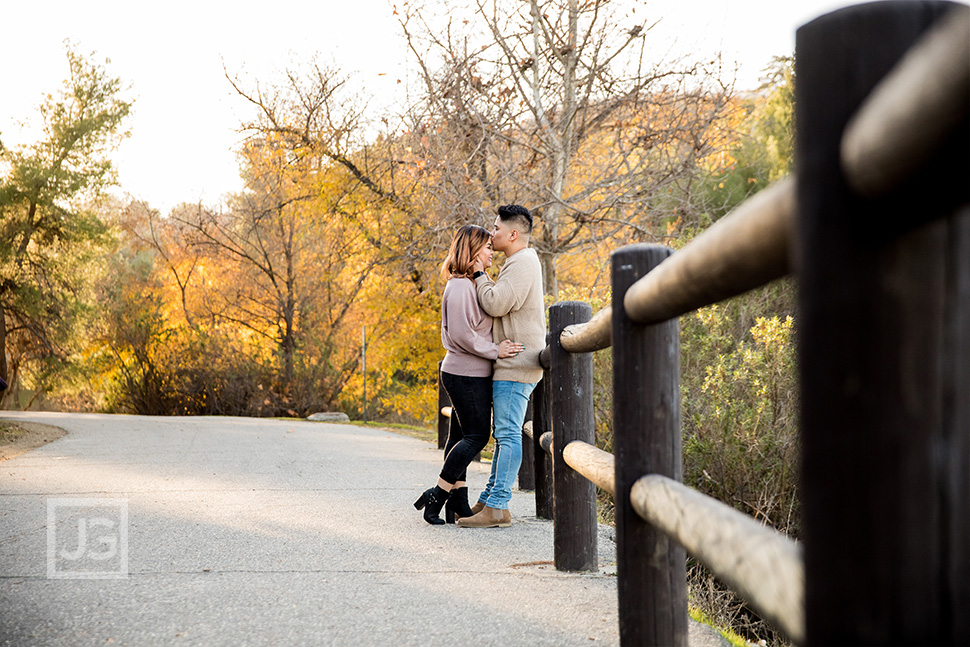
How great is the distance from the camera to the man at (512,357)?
4.55 m

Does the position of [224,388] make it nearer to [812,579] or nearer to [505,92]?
[505,92]

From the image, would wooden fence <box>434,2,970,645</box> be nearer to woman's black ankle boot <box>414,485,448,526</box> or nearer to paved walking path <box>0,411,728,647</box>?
paved walking path <box>0,411,728,647</box>

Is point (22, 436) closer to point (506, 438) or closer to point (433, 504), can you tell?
point (433, 504)

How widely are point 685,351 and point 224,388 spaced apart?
595 inches

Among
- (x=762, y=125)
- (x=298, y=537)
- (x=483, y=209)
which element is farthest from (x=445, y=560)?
(x=762, y=125)

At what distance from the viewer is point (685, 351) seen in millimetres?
7395

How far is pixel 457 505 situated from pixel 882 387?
13.1ft

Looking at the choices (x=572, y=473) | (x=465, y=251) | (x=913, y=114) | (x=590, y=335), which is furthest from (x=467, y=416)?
(x=913, y=114)

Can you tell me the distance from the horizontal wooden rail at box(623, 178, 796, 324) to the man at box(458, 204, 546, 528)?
285 cm

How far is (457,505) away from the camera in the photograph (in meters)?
4.69

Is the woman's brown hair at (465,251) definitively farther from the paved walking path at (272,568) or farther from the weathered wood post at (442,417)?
the weathered wood post at (442,417)

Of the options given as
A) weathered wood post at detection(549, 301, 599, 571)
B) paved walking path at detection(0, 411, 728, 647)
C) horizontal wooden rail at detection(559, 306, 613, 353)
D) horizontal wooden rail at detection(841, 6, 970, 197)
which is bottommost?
paved walking path at detection(0, 411, 728, 647)

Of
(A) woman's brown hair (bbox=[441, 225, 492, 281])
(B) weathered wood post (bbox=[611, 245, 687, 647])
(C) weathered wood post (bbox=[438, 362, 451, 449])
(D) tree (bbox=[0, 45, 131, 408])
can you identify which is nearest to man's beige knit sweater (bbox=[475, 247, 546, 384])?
(A) woman's brown hair (bbox=[441, 225, 492, 281])

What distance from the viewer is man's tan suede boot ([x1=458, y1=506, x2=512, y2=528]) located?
4562 mm
